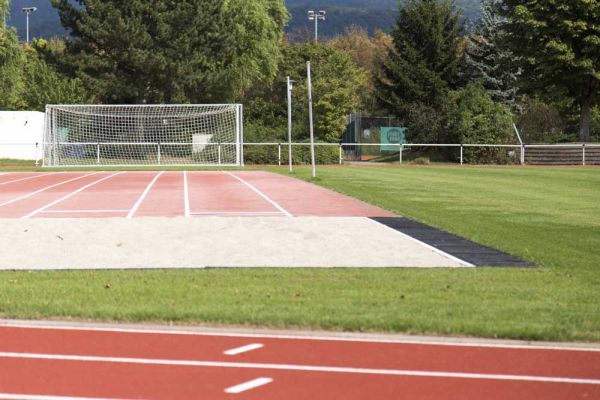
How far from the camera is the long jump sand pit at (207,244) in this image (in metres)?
10.5

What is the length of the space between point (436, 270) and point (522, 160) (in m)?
39.8

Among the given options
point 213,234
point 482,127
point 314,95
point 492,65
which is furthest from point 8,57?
point 213,234

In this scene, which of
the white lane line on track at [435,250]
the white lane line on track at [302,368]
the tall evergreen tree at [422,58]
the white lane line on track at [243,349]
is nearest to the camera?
the white lane line on track at [302,368]

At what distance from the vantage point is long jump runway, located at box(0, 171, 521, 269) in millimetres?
10688

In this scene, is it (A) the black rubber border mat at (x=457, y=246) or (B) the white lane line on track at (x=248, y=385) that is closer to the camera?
(B) the white lane line on track at (x=248, y=385)

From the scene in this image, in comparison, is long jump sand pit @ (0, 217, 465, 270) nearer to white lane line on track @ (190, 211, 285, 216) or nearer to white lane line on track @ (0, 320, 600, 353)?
white lane line on track @ (190, 211, 285, 216)

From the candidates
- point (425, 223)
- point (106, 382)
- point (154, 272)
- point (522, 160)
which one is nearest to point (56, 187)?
point (425, 223)

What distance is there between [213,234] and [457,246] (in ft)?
12.1

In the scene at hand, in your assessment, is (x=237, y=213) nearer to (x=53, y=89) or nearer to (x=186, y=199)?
(x=186, y=199)

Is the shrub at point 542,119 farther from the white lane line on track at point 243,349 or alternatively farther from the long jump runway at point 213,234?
the white lane line on track at point 243,349

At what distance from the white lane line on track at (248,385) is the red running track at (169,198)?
10594mm

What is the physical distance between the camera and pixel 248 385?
549cm

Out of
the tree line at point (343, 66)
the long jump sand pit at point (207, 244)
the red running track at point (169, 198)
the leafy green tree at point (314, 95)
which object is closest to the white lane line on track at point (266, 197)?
the red running track at point (169, 198)

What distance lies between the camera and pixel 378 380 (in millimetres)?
5617
